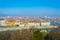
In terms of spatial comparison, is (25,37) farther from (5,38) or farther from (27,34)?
(5,38)

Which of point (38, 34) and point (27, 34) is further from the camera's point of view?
point (27, 34)

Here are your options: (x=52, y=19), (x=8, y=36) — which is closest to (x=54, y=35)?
(x=8, y=36)

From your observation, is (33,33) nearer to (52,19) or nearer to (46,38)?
(46,38)

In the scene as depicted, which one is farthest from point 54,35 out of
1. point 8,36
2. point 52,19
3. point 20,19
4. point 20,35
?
point 20,19

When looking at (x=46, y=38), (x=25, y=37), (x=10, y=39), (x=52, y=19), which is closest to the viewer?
(x=10, y=39)

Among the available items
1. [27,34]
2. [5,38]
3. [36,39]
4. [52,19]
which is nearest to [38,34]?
[36,39]

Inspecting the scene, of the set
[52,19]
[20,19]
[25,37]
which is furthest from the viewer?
[20,19]

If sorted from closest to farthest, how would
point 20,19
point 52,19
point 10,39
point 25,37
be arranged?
point 10,39 < point 25,37 < point 52,19 < point 20,19

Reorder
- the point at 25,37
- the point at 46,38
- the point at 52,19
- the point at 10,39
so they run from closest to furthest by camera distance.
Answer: the point at 10,39
the point at 25,37
the point at 46,38
the point at 52,19
